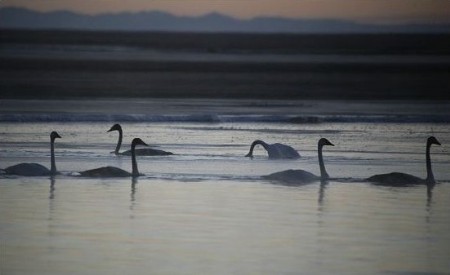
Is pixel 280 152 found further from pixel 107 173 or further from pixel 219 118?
pixel 219 118

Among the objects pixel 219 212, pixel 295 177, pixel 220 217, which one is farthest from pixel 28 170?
pixel 220 217

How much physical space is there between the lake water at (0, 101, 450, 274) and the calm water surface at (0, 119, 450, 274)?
0.02m

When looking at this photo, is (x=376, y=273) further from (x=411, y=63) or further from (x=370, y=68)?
(x=411, y=63)

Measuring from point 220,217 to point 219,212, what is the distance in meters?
0.33

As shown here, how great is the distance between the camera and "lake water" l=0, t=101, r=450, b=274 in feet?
32.6

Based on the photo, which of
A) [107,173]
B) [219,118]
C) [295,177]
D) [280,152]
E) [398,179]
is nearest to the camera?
[398,179]

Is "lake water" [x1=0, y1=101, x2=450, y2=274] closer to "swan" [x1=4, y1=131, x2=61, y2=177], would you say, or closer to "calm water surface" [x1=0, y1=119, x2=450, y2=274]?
"calm water surface" [x1=0, y1=119, x2=450, y2=274]

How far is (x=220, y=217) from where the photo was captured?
472 inches

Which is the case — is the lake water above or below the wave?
below

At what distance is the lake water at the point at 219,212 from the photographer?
9922 millimetres

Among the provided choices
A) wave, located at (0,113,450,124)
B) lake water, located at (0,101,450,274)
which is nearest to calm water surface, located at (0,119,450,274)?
lake water, located at (0,101,450,274)

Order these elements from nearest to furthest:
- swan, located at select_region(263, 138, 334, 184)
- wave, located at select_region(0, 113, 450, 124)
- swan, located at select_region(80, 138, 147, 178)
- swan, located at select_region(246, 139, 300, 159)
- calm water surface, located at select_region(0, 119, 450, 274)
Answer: calm water surface, located at select_region(0, 119, 450, 274)
swan, located at select_region(263, 138, 334, 184)
swan, located at select_region(80, 138, 147, 178)
swan, located at select_region(246, 139, 300, 159)
wave, located at select_region(0, 113, 450, 124)

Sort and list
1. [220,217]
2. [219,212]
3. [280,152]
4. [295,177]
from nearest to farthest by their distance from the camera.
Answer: [220,217] < [219,212] < [295,177] < [280,152]

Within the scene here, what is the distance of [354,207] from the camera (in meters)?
13.0
